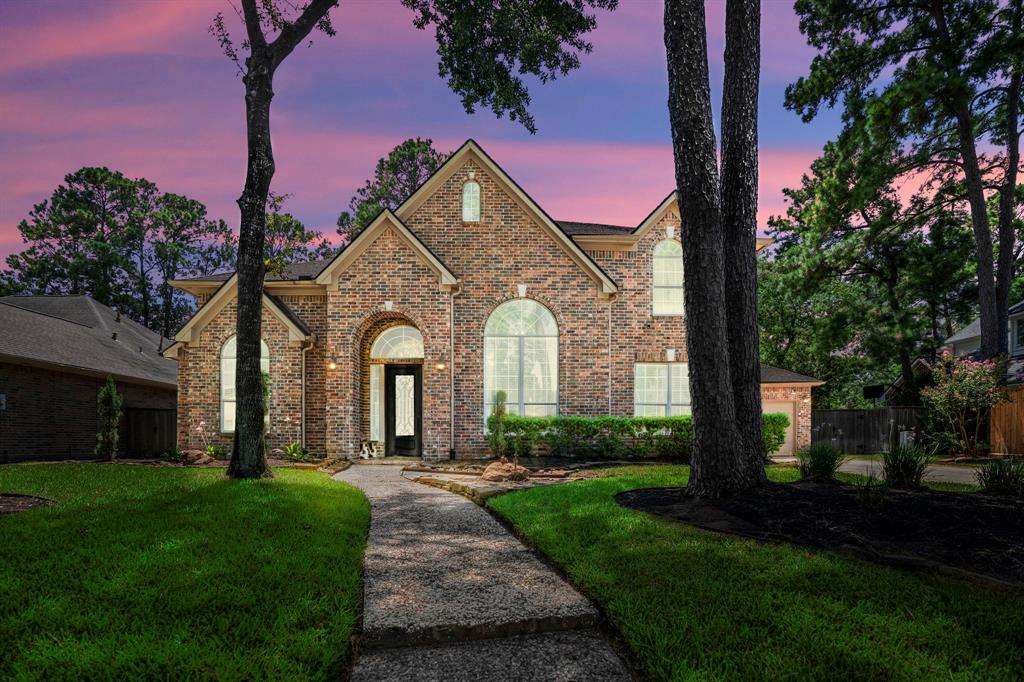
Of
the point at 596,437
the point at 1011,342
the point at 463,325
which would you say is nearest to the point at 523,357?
the point at 463,325

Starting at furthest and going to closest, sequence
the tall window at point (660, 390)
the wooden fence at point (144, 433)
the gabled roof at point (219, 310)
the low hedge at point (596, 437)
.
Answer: the wooden fence at point (144, 433) → the tall window at point (660, 390) → the gabled roof at point (219, 310) → the low hedge at point (596, 437)

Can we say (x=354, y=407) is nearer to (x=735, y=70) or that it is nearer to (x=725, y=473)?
(x=725, y=473)

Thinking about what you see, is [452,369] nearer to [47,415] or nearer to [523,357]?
[523,357]

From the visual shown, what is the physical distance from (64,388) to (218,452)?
7.06 m

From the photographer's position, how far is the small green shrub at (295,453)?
1477 centimetres

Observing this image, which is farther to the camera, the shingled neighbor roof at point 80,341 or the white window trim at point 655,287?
the shingled neighbor roof at point 80,341

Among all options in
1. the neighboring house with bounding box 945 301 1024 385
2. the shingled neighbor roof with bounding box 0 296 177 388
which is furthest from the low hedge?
the shingled neighbor roof with bounding box 0 296 177 388

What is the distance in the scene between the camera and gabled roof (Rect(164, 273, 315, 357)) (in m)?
15.4

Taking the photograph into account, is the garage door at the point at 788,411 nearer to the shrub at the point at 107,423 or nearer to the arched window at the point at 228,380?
the arched window at the point at 228,380

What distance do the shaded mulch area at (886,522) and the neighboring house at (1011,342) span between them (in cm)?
1695

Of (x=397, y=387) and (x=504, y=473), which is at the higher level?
(x=397, y=387)

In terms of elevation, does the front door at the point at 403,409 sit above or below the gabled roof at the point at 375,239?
below

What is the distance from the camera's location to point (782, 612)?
147 inches

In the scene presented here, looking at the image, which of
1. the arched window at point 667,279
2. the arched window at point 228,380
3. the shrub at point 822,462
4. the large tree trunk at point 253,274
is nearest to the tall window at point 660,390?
the arched window at point 667,279
